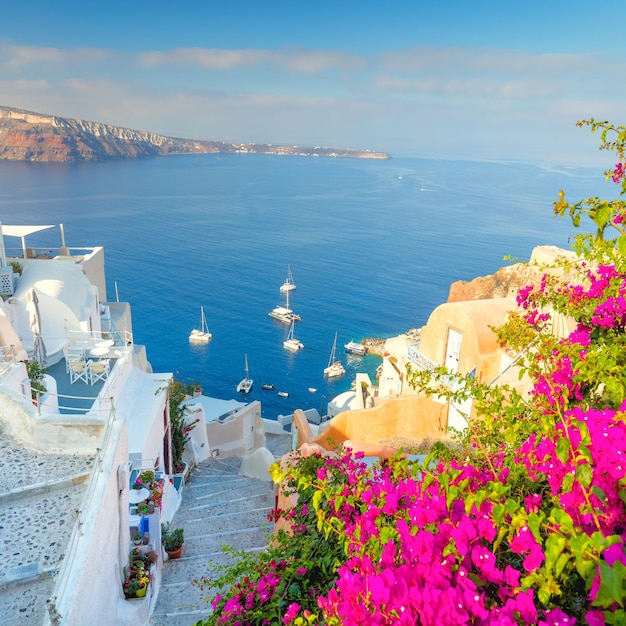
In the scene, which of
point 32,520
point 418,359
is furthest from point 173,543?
point 418,359

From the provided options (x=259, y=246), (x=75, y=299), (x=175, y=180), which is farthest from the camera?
(x=175, y=180)

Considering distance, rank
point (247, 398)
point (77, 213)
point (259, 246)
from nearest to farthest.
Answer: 1. point (247, 398)
2. point (259, 246)
3. point (77, 213)

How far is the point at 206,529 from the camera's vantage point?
11070mm

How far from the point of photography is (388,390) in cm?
1755

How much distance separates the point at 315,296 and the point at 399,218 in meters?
49.4

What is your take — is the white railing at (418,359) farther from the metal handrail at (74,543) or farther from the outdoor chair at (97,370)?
the metal handrail at (74,543)

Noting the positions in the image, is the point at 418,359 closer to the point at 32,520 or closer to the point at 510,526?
the point at 32,520

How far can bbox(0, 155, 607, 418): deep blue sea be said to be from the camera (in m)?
49.2

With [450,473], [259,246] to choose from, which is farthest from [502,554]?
[259,246]

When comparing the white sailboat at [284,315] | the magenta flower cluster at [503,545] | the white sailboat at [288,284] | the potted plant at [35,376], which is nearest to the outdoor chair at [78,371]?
the potted plant at [35,376]

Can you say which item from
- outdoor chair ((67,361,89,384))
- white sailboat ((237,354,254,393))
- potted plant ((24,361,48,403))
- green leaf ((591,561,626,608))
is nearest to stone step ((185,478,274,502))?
outdoor chair ((67,361,89,384))

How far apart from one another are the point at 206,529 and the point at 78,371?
4699 millimetres

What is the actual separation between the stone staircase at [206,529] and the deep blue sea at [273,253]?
2617cm

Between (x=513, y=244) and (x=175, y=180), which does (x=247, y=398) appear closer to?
(x=513, y=244)
